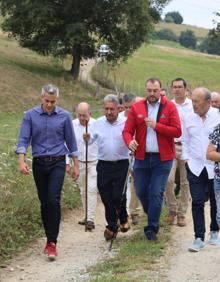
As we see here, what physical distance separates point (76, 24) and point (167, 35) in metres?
96.9

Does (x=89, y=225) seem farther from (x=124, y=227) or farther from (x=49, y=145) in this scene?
(x=49, y=145)

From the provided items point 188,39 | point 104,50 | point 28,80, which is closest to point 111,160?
point 28,80

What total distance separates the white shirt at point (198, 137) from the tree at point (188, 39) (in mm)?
122089

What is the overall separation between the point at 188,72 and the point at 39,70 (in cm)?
2343

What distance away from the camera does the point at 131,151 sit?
347 inches

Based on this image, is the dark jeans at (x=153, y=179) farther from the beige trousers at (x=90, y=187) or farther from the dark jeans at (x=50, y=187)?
the beige trousers at (x=90, y=187)

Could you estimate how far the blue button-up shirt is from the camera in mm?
8289

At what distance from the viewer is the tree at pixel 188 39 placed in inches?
5107

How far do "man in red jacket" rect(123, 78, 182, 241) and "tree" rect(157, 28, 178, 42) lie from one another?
405 feet

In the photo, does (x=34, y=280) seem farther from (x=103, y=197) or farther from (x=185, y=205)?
(x=185, y=205)

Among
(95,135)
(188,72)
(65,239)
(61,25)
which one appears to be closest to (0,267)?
(65,239)

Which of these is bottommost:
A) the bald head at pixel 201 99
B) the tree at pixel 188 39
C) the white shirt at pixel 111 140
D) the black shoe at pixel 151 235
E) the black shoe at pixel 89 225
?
the tree at pixel 188 39

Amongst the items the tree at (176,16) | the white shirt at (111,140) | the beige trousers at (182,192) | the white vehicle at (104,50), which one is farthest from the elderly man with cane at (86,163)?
the tree at (176,16)

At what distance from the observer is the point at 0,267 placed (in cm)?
811
